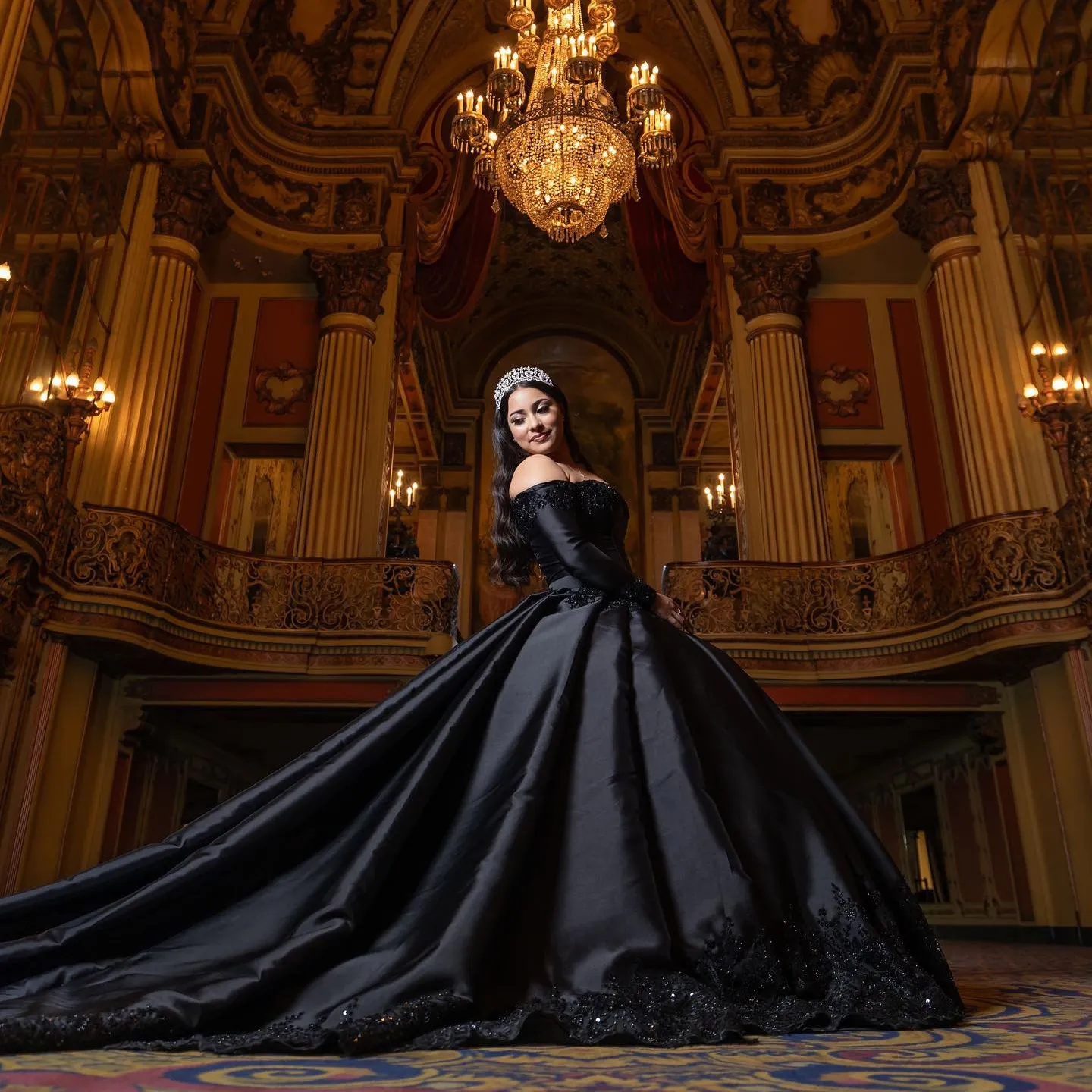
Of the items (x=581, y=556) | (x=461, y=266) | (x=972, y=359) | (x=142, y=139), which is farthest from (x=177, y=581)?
(x=972, y=359)

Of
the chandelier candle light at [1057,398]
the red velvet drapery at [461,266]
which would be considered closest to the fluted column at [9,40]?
the red velvet drapery at [461,266]

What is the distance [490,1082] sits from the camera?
3.87 ft

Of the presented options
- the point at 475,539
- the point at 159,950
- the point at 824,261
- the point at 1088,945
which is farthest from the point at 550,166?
the point at 475,539

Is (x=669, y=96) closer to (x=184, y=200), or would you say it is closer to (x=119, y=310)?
(x=184, y=200)

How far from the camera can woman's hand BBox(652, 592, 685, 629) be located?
2.43m

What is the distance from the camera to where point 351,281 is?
972 centimetres

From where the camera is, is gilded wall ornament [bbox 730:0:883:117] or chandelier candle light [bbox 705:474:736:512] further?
chandelier candle light [bbox 705:474:736:512]

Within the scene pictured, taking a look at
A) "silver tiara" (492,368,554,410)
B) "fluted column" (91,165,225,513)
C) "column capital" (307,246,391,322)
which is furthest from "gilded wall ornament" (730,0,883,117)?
"silver tiara" (492,368,554,410)

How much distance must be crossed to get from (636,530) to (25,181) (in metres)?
11.3

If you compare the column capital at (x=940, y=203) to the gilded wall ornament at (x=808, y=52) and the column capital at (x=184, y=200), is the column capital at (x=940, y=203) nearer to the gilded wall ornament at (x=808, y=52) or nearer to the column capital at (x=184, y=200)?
the gilded wall ornament at (x=808, y=52)

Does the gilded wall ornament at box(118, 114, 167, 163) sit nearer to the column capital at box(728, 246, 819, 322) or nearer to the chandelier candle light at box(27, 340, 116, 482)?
the chandelier candle light at box(27, 340, 116, 482)

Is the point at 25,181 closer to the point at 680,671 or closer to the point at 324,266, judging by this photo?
the point at 324,266

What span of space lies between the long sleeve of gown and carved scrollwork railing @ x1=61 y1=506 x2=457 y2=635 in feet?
18.3

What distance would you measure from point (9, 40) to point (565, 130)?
332 centimetres
